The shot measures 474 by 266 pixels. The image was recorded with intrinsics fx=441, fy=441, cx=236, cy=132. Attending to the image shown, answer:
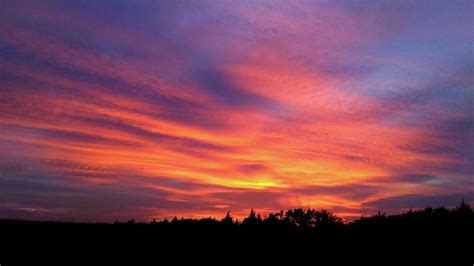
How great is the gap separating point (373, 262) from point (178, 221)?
13.3m

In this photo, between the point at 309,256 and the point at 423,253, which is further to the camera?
the point at 309,256

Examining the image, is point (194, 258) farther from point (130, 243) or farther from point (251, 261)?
point (130, 243)

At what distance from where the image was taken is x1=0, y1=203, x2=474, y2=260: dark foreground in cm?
1612

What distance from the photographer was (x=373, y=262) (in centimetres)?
1563

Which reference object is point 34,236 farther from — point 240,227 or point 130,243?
point 240,227

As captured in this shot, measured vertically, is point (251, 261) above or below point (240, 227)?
below

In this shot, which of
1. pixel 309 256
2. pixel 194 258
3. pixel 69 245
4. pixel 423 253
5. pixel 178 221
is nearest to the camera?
pixel 423 253

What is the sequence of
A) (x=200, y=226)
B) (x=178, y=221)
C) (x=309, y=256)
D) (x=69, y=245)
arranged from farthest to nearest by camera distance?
(x=178, y=221), (x=200, y=226), (x=69, y=245), (x=309, y=256)

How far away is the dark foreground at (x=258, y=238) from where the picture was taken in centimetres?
1612

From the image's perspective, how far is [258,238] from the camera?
66.2ft

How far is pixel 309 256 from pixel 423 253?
4.38 metres

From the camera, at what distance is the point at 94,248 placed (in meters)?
21.2

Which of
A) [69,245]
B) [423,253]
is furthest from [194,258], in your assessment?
[423,253]

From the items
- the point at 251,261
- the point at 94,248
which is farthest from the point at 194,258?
the point at 94,248
